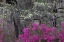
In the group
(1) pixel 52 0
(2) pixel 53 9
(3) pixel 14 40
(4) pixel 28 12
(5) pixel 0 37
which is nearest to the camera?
(5) pixel 0 37

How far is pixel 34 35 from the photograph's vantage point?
3.82 m

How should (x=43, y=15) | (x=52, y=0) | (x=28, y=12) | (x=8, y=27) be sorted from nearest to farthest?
(x=8, y=27), (x=43, y=15), (x=28, y=12), (x=52, y=0)

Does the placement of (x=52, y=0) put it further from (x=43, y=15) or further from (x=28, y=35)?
(x=28, y=35)

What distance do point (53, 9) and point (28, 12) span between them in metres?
1.11

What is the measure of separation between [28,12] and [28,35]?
3.61 m

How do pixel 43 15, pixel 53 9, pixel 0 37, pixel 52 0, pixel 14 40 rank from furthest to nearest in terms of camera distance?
pixel 52 0 → pixel 53 9 → pixel 43 15 → pixel 14 40 → pixel 0 37

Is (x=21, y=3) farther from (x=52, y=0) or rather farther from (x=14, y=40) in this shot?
(x=14, y=40)

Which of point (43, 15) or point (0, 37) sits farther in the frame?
point (43, 15)

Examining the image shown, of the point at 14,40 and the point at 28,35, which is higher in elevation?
the point at 28,35

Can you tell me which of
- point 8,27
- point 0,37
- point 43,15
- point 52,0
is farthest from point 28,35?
point 52,0

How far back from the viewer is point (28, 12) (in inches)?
295

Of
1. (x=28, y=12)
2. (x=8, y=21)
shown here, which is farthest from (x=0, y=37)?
(x=28, y=12)

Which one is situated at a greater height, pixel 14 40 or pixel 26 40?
pixel 26 40

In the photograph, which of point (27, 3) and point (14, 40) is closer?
point (14, 40)
